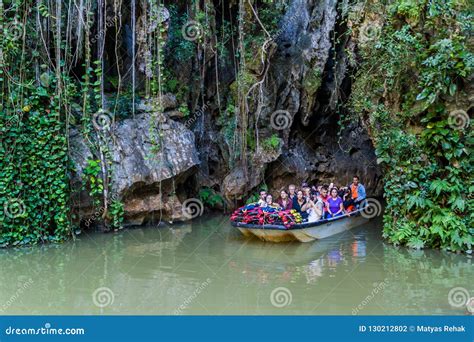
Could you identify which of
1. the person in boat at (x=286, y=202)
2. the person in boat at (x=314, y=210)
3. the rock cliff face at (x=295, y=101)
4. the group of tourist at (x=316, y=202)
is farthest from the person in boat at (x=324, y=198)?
the rock cliff face at (x=295, y=101)

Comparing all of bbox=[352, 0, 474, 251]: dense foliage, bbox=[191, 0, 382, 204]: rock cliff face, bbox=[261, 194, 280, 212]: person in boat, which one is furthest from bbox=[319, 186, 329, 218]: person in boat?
bbox=[191, 0, 382, 204]: rock cliff face

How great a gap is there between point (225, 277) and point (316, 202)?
3.91 metres

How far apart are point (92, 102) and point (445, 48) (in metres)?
7.73

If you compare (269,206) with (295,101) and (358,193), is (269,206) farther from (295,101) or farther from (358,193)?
(295,101)

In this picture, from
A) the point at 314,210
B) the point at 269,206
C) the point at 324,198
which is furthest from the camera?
the point at 324,198

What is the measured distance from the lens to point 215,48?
1371 centimetres

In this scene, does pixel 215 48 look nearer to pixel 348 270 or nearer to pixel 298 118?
pixel 298 118

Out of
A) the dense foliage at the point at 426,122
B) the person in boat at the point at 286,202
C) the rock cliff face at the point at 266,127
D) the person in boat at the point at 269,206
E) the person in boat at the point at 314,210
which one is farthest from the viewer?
the rock cliff face at the point at 266,127

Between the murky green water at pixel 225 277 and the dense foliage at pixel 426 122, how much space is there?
64cm

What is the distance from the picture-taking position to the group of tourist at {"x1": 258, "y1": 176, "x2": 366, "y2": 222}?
35.9 ft

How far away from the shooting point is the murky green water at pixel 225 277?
21.9 ft

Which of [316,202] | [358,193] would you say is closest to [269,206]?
[316,202]

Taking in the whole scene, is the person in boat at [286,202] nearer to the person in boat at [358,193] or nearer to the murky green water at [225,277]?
the murky green water at [225,277]

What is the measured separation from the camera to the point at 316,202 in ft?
36.8
